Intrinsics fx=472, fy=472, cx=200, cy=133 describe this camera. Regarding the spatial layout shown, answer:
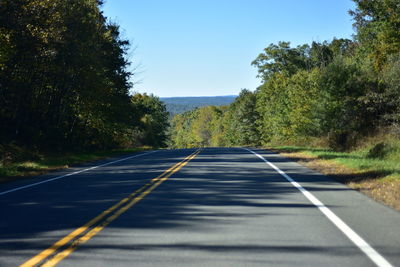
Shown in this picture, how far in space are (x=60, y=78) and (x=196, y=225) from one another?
891 inches

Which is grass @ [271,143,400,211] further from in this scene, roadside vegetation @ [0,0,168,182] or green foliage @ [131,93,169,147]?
green foliage @ [131,93,169,147]

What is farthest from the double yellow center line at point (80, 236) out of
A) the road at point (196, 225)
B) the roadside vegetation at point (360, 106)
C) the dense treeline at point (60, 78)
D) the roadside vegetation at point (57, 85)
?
the dense treeline at point (60, 78)

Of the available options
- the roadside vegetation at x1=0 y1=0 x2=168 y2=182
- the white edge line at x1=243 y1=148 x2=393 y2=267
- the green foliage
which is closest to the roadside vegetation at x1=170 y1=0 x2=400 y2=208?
the white edge line at x1=243 y1=148 x2=393 y2=267

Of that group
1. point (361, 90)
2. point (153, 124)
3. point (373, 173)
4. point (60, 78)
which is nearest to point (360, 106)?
point (361, 90)

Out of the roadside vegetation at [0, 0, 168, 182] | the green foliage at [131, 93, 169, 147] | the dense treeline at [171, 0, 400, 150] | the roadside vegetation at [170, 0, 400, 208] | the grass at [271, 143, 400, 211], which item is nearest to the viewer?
the grass at [271, 143, 400, 211]

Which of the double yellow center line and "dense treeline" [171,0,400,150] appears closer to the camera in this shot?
the double yellow center line

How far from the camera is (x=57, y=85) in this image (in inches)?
1193

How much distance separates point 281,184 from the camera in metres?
12.7

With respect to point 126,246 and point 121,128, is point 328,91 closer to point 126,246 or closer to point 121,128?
point 121,128

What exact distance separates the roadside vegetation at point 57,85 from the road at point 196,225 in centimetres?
769

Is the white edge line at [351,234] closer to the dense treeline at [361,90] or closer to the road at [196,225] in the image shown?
the road at [196,225]

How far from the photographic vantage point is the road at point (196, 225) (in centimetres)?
558

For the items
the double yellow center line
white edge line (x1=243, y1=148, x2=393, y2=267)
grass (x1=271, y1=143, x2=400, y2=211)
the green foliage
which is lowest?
the double yellow center line

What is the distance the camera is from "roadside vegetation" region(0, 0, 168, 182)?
21.4 m
